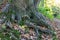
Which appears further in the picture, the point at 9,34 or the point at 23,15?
the point at 23,15

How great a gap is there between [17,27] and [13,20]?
411 millimetres

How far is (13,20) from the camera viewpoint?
302 inches

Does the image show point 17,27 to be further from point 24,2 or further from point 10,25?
point 24,2

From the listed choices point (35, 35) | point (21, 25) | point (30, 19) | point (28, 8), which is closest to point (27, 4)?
point (28, 8)

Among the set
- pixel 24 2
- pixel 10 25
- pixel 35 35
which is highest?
pixel 24 2

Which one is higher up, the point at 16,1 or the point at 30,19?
the point at 16,1

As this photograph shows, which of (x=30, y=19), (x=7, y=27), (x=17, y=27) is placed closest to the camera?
(x=7, y=27)

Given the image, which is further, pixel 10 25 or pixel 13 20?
pixel 13 20

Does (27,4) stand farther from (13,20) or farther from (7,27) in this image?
(7,27)

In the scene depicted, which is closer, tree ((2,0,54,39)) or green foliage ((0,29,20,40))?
green foliage ((0,29,20,40))

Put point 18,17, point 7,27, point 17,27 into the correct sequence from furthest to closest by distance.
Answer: point 18,17
point 17,27
point 7,27

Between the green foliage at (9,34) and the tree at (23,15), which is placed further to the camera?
the tree at (23,15)

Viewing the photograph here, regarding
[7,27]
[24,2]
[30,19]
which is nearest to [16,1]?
[24,2]

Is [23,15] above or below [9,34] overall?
above
